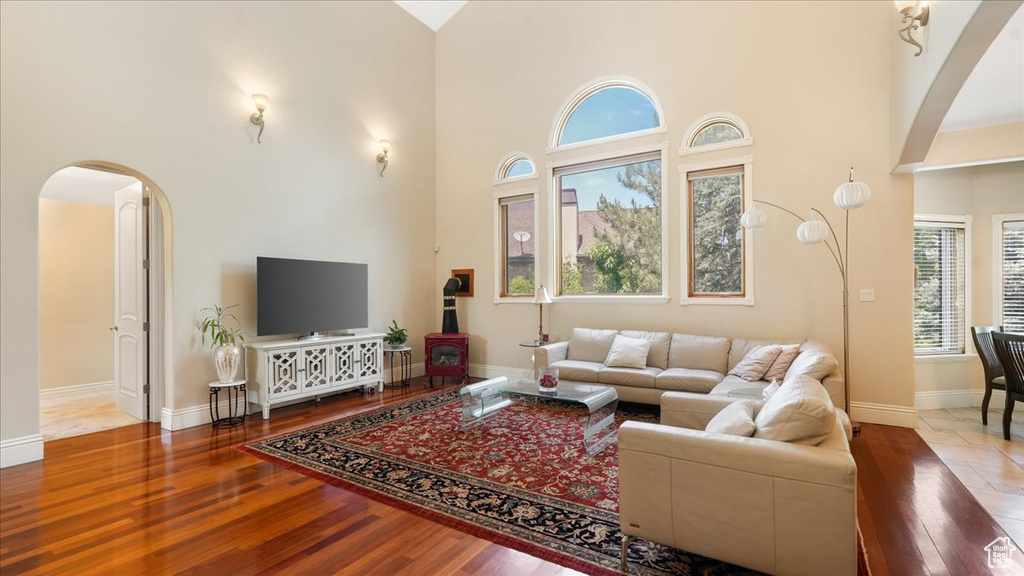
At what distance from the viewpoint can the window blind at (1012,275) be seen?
5148 millimetres

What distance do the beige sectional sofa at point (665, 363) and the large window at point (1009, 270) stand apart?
8.53 ft

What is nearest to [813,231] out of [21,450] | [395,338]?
[395,338]

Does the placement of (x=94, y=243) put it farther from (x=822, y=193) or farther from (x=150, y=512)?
(x=822, y=193)

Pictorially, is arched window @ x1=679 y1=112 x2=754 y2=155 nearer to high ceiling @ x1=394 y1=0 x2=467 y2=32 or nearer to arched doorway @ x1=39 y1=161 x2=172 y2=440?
high ceiling @ x1=394 y1=0 x2=467 y2=32

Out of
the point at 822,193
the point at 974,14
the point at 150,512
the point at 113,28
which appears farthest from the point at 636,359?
the point at 113,28

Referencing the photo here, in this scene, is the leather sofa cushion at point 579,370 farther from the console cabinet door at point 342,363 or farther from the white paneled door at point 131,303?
the white paneled door at point 131,303

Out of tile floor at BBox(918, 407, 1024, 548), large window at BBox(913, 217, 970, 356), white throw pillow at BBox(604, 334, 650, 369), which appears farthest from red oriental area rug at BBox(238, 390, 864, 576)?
large window at BBox(913, 217, 970, 356)

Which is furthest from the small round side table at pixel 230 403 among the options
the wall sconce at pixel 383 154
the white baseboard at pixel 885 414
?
the white baseboard at pixel 885 414

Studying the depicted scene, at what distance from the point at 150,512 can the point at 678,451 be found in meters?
3.00

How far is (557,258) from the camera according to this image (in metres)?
6.46

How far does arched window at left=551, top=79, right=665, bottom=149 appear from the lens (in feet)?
18.9

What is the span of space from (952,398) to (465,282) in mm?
6101

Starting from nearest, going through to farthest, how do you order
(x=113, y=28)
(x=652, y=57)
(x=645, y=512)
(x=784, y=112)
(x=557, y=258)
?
(x=645, y=512) → (x=113, y=28) → (x=784, y=112) → (x=652, y=57) → (x=557, y=258)

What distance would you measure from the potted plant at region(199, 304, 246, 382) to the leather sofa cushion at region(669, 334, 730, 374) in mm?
4494
